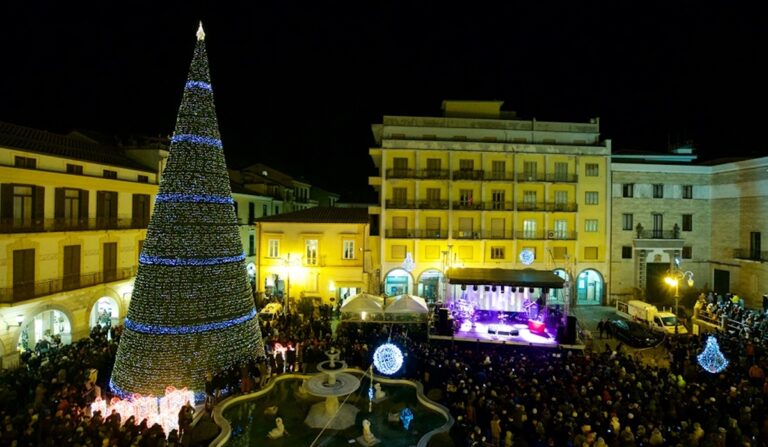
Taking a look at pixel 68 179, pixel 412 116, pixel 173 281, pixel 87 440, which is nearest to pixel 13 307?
pixel 68 179

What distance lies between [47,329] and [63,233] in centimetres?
481

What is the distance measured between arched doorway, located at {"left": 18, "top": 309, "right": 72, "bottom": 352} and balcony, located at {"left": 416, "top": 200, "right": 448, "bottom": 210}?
69.8 feet

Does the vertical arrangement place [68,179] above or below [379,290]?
above

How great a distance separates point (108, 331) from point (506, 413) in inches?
704

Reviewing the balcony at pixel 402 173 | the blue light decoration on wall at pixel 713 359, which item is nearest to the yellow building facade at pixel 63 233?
the balcony at pixel 402 173

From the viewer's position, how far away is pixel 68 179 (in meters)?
20.6

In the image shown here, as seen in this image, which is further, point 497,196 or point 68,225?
point 497,196

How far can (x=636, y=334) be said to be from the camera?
20.7m

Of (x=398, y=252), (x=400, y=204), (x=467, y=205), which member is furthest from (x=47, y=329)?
(x=467, y=205)

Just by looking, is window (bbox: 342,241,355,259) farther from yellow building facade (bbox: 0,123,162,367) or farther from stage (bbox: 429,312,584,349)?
yellow building facade (bbox: 0,123,162,367)

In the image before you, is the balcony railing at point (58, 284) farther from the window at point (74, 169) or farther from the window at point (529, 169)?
the window at point (529, 169)

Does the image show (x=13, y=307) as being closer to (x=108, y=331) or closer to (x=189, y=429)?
(x=108, y=331)

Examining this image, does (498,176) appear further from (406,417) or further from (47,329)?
(47,329)

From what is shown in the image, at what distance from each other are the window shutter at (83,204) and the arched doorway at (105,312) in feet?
14.8
